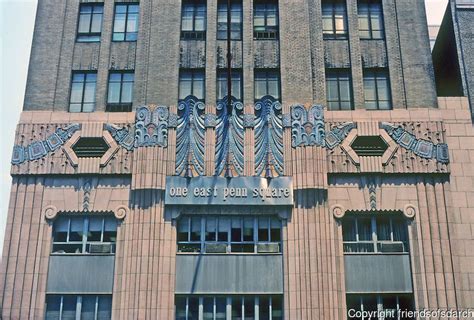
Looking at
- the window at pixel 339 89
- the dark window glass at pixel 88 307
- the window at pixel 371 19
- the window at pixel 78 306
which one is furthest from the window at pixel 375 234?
the dark window glass at pixel 88 307

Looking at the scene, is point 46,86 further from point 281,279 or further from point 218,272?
point 281,279

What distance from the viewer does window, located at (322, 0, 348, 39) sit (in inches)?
1116

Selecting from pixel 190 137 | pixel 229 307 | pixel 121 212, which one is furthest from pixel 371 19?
pixel 229 307

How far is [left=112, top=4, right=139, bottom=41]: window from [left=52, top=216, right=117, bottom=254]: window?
9769 millimetres

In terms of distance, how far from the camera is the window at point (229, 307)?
2402 centimetres

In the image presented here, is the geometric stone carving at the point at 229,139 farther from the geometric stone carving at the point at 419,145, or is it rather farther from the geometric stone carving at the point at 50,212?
the geometric stone carving at the point at 50,212

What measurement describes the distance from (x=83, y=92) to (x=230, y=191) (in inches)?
375

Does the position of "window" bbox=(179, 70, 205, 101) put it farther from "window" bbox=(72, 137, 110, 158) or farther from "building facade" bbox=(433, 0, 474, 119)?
"building facade" bbox=(433, 0, 474, 119)

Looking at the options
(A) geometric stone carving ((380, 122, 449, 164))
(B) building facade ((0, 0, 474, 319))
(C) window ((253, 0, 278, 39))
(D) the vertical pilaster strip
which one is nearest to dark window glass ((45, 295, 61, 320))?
(B) building facade ((0, 0, 474, 319))

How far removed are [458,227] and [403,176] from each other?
3.34 m

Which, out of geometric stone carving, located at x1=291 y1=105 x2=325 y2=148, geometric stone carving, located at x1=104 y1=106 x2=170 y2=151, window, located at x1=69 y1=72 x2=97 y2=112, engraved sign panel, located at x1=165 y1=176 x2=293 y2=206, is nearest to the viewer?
engraved sign panel, located at x1=165 y1=176 x2=293 y2=206

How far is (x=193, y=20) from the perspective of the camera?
28609 millimetres

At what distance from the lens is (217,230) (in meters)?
25.2

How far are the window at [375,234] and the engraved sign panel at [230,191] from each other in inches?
129
